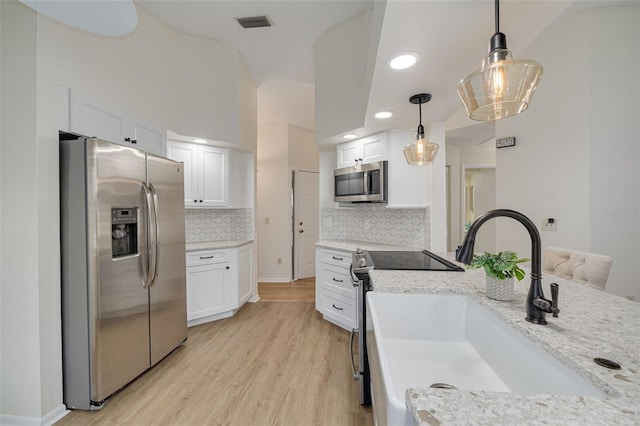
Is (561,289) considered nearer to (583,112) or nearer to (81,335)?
(583,112)

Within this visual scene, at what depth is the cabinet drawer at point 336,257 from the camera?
2.89 metres

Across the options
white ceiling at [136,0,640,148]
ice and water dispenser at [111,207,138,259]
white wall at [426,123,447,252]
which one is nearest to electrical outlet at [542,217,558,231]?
white wall at [426,123,447,252]

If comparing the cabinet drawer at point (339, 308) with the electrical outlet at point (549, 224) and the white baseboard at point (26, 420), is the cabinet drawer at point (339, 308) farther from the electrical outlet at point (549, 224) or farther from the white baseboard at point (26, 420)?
the white baseboard at point (26, 420)

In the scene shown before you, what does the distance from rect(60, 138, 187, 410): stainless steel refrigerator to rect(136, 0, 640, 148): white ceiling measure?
5.57ft

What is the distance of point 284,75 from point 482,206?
173 inches

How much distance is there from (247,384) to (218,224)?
7.13 feet

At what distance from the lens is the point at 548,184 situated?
279 centimetres

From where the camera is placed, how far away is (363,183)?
301 cm

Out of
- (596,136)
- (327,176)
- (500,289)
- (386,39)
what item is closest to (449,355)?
(500,289)

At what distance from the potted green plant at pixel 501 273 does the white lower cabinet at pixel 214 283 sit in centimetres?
271

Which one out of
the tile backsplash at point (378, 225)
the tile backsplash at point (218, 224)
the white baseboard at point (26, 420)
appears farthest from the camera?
the tile backsplash at point (218, 224)

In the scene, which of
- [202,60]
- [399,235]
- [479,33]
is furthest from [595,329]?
[202,60]

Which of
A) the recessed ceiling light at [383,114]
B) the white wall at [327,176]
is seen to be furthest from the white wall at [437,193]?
the white wall at [327,176]

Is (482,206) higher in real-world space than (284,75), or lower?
lower
